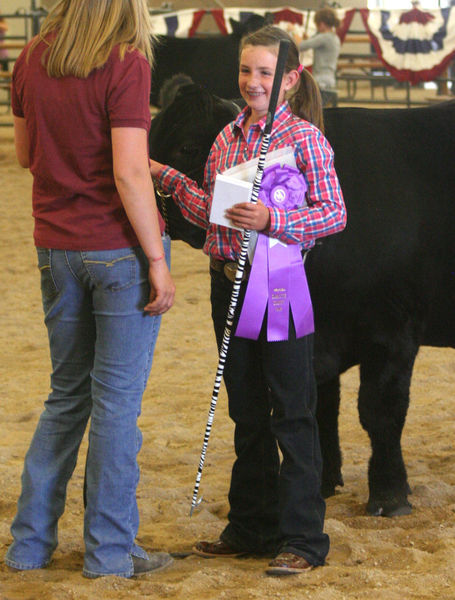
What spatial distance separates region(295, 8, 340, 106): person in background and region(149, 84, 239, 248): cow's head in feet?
24.4

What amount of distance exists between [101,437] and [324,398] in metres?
1.11

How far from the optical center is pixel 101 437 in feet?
7.11

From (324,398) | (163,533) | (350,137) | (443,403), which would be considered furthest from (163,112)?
(443,403)

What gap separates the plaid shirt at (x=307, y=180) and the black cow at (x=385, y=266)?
1.52 feet

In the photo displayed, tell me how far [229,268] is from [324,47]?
836 cm

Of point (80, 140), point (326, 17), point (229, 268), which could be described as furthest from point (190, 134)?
point (326, 17)

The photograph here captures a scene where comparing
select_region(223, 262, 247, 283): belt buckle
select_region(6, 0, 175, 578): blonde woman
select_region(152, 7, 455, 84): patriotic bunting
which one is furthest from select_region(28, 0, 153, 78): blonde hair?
select_region(152, 7, 455, 84): patriotic bunting

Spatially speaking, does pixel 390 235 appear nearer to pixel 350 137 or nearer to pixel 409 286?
pixel 409 286

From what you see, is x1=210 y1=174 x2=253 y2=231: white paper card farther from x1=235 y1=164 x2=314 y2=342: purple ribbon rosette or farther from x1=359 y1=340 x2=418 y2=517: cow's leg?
x1=359 y1=340 x2=418 y2=517: cow's leg

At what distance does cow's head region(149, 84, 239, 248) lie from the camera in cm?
277

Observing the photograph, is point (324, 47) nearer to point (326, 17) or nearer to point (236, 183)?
point (326, 17)

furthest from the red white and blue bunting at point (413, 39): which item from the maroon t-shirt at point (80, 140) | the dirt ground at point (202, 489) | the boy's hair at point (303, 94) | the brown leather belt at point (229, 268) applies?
the maroon t-shirt at point (80, 140)

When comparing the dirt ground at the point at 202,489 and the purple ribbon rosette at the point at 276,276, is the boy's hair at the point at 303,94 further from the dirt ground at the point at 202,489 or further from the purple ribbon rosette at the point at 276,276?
the dirt ground at the point at 202,489

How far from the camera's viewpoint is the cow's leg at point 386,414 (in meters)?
2.83
